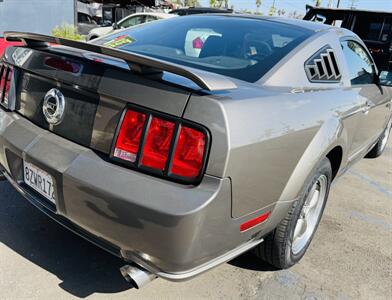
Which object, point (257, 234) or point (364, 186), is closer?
point (257, 234)

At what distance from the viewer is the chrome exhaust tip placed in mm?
1719

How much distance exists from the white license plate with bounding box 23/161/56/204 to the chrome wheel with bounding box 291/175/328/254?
149 cm

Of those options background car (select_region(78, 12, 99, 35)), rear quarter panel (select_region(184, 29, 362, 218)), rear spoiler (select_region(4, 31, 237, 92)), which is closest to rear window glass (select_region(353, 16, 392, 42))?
rear quarter panel (select_region(184, 29, 362, 218))

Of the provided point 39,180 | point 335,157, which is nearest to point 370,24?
point 335,157

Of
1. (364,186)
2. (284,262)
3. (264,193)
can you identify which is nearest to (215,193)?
(264,193)

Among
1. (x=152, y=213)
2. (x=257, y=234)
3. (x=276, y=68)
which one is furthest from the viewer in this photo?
(x=276, y=68)

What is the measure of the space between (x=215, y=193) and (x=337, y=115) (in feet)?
4.23

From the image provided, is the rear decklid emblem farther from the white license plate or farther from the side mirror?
the side mirror

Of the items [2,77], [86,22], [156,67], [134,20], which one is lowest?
[86,22]

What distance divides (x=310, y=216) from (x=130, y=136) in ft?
5.26

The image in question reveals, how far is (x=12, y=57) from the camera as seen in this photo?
90.7 inches

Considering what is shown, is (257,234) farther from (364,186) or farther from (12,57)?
(364,186)

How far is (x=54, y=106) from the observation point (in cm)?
200

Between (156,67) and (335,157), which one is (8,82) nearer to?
(156,67)
